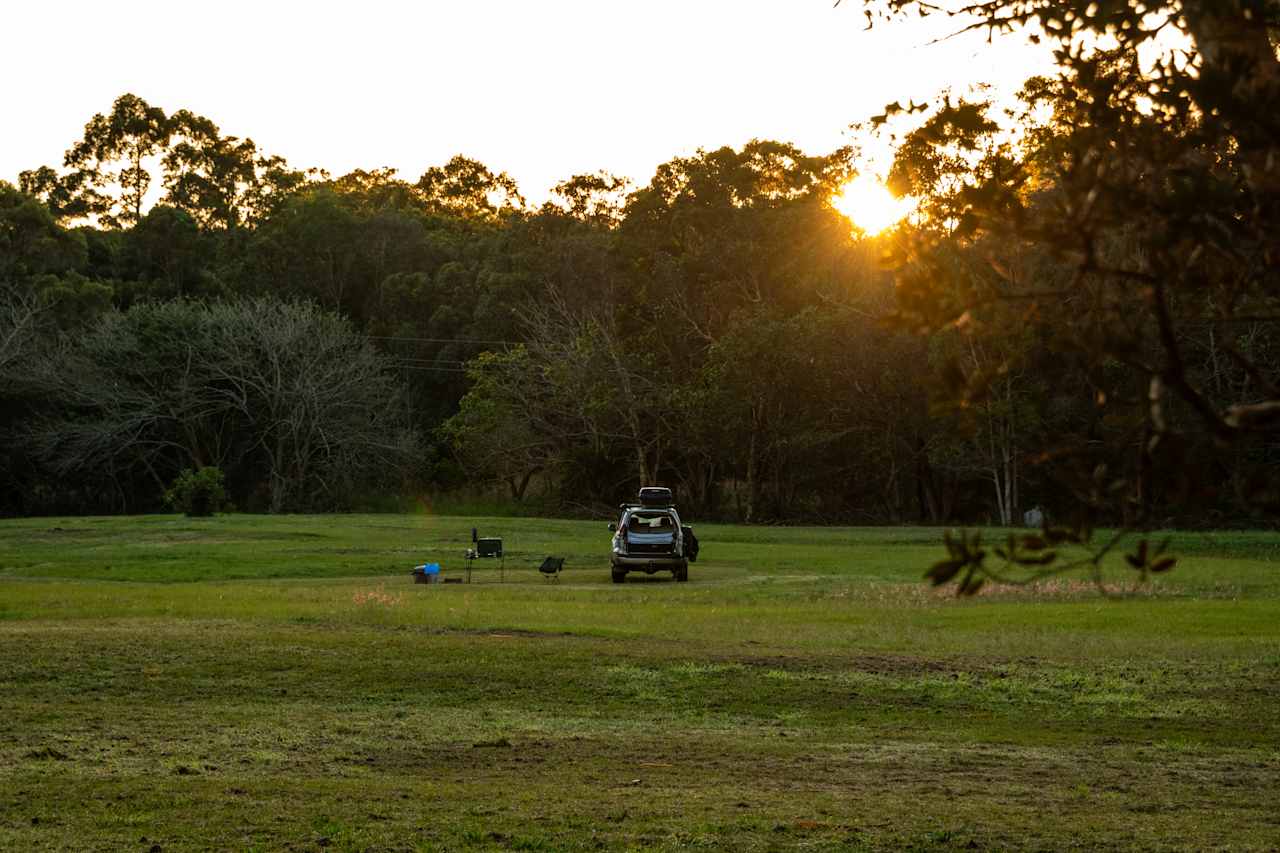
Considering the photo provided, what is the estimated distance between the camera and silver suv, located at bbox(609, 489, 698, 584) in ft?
112

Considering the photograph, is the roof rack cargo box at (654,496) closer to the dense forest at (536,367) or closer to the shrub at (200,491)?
the dense forest at (536,367)

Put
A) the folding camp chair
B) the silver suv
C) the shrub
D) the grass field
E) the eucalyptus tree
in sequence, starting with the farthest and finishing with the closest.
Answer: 1. the shrub
2. the silver suv
3. the folding camp chair
4. the grass field
5. the eucalyptus tree

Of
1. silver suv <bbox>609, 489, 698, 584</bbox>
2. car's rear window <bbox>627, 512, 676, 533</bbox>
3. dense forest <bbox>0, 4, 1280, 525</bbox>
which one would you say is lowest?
silver suv <bbox>609, 489, 698, 584</bbox>

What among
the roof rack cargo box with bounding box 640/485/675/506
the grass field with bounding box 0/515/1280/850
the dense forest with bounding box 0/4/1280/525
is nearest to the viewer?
the grass field with bounding box 0/515/1280/850

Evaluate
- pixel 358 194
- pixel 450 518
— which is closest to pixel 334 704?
pixel 450 518

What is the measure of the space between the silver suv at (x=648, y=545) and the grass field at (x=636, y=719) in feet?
14.8

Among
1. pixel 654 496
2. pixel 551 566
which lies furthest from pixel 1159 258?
pixel 654 496

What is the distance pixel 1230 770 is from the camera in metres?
11.6

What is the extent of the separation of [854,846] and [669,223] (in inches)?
2610

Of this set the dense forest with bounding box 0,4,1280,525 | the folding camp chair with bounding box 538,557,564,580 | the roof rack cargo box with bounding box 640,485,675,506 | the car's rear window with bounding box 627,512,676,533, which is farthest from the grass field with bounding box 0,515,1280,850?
the dense forest with bounding box 0,4,1280,525

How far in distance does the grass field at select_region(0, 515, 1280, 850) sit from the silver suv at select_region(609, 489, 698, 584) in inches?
178

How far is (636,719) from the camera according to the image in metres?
14.1

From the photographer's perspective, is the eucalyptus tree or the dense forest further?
the dense forest

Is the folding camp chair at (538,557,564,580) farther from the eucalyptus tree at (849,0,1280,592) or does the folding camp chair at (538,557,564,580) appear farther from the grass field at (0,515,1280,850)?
the eucalyptus tree at (849,0,1280,592)
